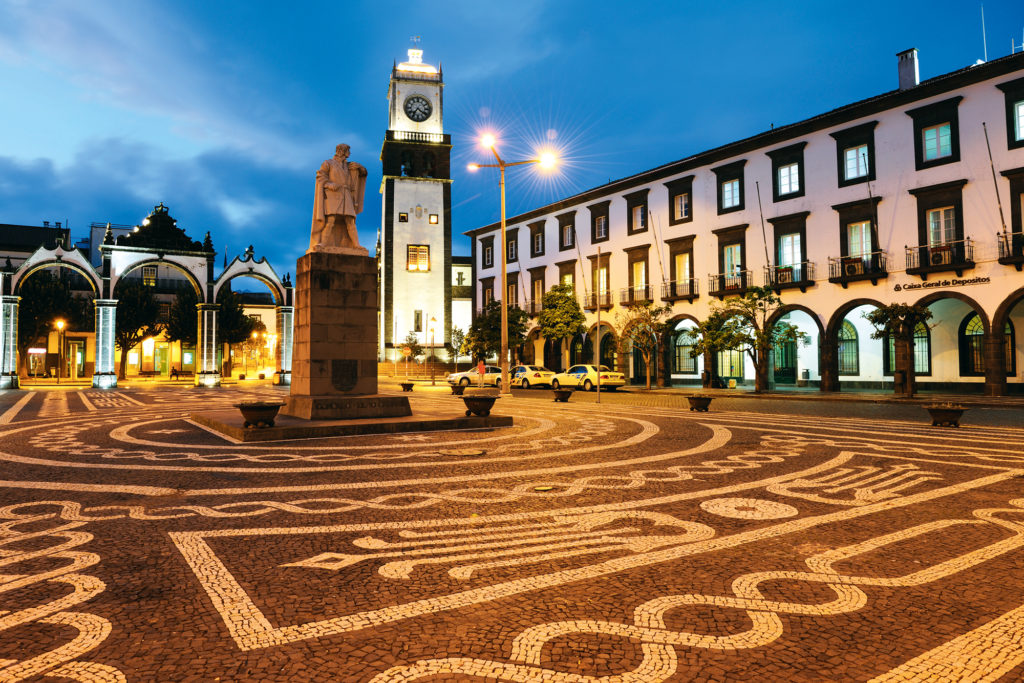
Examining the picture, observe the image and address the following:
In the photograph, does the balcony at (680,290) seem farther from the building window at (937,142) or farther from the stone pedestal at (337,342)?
the stone pedestal at (337,342)

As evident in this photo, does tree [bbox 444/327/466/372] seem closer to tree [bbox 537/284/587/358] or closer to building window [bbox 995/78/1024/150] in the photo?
tree [bbox 537/284/587/358]

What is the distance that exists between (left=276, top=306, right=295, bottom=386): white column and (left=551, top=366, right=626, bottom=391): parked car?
16188 mm

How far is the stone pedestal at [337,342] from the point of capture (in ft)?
44.7

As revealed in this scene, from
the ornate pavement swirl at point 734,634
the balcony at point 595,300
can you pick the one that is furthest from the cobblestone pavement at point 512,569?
the balcony at point 595,300

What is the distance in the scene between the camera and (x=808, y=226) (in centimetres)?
3003

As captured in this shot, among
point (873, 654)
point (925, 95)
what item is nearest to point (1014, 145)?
point (925, 95)

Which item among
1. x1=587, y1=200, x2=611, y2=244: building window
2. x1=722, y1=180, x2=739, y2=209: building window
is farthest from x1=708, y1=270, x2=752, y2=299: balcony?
x1=587, y1=200, x2=611, y2=244: building window

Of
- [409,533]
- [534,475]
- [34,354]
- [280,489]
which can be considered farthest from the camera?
[34,354]

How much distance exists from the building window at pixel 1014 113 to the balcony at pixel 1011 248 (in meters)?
3.22

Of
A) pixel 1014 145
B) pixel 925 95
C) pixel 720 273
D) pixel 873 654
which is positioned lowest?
pixel 873 654

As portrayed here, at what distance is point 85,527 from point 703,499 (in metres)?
5.69

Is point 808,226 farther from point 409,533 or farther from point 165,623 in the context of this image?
point 165,623

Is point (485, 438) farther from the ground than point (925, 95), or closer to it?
closer to it

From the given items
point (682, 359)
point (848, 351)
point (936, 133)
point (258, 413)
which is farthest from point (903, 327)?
point (258, 413)
